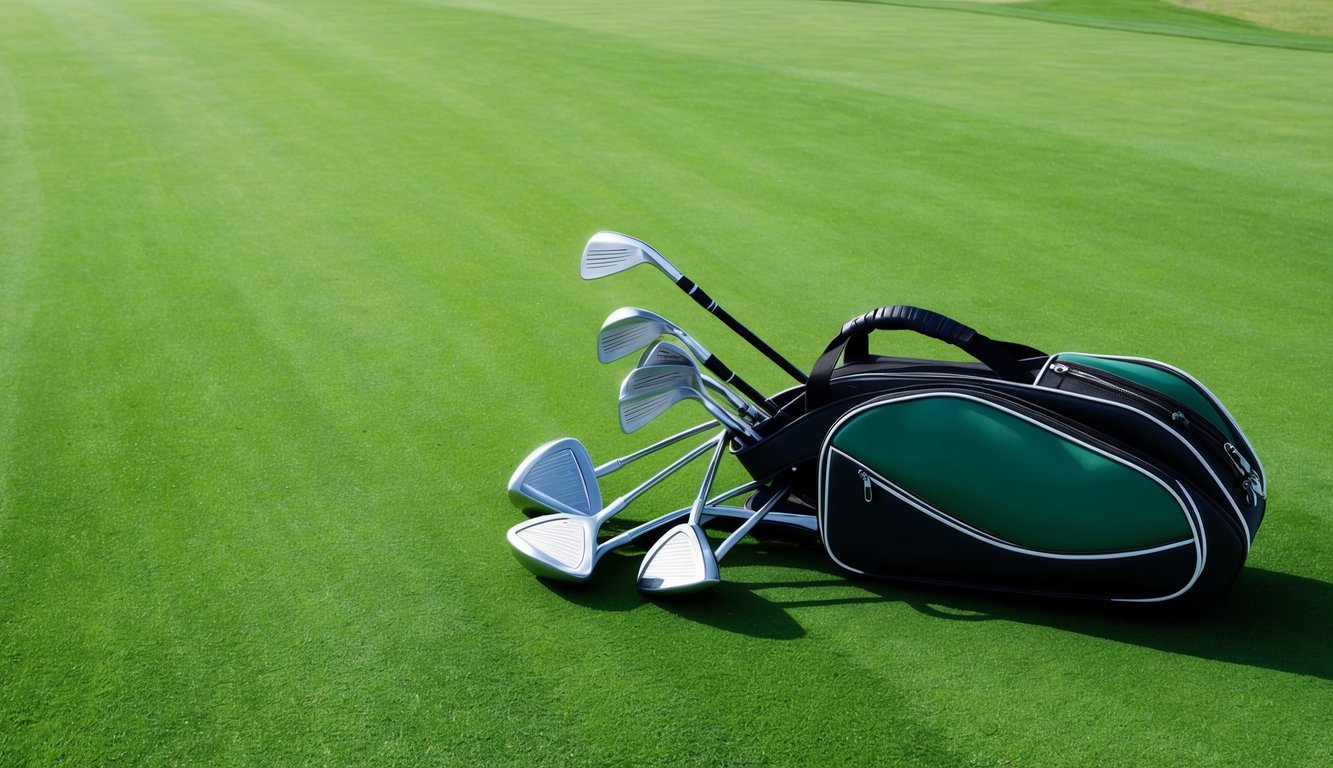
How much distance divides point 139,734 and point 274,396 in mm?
2417

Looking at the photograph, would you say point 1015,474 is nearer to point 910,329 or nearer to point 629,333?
point 910,329

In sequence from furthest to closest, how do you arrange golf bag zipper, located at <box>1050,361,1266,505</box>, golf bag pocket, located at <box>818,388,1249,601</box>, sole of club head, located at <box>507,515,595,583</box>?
sole of club head, located at <box>507,515,595,583</box>
golf bag zipper, located at <box>1050,361,1266,505</box>
golf bag pocket, located at <box>818,388,1249,601</box>

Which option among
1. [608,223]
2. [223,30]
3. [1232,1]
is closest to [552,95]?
[608,223]

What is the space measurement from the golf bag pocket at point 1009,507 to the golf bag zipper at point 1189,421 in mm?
170

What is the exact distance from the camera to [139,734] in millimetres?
2826

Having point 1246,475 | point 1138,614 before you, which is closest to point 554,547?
point 1138,614

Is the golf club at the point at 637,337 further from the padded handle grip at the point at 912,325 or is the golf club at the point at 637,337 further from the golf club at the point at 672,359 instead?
the padded handle grip at the point at 912,325

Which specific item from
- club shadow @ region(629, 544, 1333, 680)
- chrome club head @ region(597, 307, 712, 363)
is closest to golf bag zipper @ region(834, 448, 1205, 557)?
club shadow @ region(629, 544, 1333, 680)

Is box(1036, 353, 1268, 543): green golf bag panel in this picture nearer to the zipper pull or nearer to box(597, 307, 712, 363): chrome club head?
the zipper pull

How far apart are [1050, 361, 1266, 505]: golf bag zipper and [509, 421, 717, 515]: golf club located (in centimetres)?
142

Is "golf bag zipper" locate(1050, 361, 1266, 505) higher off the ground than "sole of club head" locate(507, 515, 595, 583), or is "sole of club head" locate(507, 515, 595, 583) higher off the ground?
"golf bag zipper" locate(1050, 361, 1266, 505)

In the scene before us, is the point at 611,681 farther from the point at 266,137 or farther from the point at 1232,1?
the point at 1232,1

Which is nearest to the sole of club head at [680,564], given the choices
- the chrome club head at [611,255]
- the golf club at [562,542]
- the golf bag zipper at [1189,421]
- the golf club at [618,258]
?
the golf club at [562,542]

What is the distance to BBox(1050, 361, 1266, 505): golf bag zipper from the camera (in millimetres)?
3238
